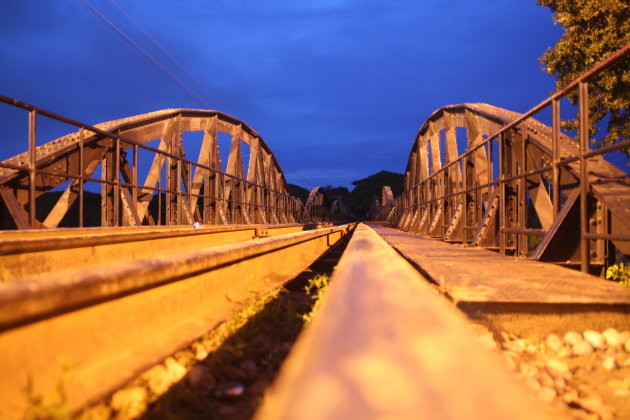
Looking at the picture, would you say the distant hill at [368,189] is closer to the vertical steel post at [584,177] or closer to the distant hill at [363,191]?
the distant hill at [363,191]

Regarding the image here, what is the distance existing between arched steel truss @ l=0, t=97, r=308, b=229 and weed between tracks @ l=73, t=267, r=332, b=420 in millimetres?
3827

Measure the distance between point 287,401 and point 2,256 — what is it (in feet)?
9.09

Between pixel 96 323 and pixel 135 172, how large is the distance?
760 centimetres

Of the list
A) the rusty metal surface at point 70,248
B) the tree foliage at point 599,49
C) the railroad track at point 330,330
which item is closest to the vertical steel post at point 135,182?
the rusty metal surface at point 70,248

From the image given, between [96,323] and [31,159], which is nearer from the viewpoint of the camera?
[96,323]

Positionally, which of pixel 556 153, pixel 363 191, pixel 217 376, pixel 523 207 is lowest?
pixel 217 376

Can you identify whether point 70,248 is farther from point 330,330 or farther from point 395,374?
point 395,374

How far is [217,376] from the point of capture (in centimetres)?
178

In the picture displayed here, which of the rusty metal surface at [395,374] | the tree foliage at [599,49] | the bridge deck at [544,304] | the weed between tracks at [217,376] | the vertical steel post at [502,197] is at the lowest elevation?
the weed between tracks at [217,376]

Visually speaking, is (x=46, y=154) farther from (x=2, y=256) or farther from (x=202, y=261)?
(x=202, y=261)

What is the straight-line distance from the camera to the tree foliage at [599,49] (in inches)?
356

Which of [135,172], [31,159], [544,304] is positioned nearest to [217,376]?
[544,304]

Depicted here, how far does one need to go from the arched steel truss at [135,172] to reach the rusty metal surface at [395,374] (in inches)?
195

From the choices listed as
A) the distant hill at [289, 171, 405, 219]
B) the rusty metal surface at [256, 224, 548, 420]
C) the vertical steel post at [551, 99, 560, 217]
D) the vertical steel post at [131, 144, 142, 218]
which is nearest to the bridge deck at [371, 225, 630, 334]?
the rusty metal surface at [256, 224, 548, 420]
